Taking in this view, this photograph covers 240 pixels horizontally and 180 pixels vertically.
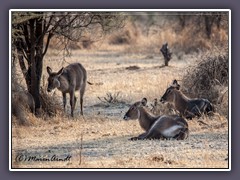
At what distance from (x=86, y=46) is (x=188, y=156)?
15.8 metres

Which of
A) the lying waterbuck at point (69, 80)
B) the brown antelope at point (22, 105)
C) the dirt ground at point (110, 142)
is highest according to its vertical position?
the lying waterbuck at point (69, 80)

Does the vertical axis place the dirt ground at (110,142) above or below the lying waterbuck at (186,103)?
below


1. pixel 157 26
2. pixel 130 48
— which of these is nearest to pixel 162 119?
pixel 130 48

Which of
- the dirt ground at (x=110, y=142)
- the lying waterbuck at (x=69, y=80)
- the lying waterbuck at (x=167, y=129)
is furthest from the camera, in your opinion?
the lying waterbuck at (x=69, y=80)

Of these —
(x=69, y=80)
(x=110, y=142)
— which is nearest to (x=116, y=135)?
(x=110, y=142)

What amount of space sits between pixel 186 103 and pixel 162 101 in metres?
0.48

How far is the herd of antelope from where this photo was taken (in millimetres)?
13734

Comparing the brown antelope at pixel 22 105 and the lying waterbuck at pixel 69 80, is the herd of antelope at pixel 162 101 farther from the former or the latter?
the brown antelope at pixel 22 105

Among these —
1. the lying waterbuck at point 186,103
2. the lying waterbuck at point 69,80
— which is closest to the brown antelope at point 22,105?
the lying waterbuck at point 69,80

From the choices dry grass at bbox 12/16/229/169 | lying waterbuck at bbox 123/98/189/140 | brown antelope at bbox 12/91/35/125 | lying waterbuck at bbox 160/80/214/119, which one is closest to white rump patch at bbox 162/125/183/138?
lying waterbuck at bbox 123/98/189/140

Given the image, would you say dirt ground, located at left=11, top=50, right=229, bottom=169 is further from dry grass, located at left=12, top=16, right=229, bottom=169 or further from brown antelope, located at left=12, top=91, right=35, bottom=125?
brown antelope, located at left=12, top=91, right=35, bottom=125

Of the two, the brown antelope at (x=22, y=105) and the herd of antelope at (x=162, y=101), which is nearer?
the herd of antelope at (x=162, y=101)

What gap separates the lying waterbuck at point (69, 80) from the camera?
15.8 metres

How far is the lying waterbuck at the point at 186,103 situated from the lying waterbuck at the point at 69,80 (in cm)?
186
